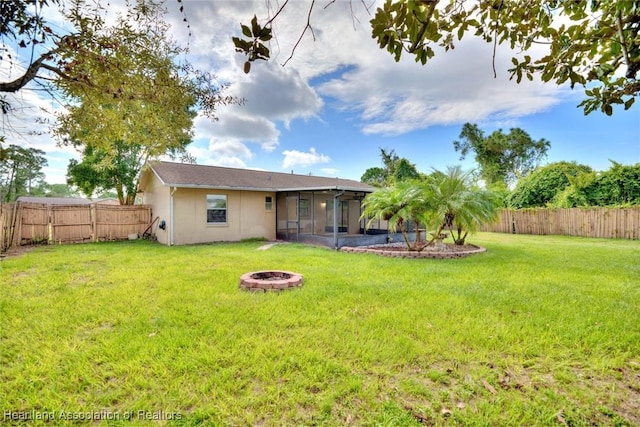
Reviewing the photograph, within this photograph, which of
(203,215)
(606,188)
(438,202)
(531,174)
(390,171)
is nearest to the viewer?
(438,202)

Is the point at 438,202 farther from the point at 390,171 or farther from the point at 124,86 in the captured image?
the point at 390,171

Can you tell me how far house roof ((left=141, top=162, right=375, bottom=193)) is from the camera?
38.4 feet

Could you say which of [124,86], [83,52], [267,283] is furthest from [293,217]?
[83,52]

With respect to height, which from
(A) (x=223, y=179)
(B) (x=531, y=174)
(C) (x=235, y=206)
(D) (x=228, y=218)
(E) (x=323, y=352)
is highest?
(B) (x=531, y=174)

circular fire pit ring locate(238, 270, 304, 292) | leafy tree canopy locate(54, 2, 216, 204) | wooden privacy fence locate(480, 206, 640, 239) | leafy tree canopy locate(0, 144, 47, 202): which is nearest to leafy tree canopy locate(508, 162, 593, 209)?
wooden privacy fence locate(480, 206, 640, 239)

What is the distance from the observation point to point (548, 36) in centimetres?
242

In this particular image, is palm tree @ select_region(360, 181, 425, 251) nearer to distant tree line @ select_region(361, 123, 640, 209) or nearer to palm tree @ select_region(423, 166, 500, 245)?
palm tree @ select_region(423, 166, 500, 245)

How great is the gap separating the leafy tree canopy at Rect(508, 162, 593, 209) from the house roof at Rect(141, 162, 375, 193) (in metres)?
11.7

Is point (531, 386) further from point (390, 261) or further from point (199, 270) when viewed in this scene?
point (199, 270)

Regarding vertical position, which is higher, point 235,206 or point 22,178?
point 22,178

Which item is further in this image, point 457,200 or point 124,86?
point 457,200

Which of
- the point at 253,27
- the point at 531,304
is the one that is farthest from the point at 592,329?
the point at 253,27

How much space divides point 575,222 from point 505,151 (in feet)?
51.6

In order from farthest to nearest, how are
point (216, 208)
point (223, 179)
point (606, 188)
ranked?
point (606, 188) < point (223, 179) < point (216, 208)
